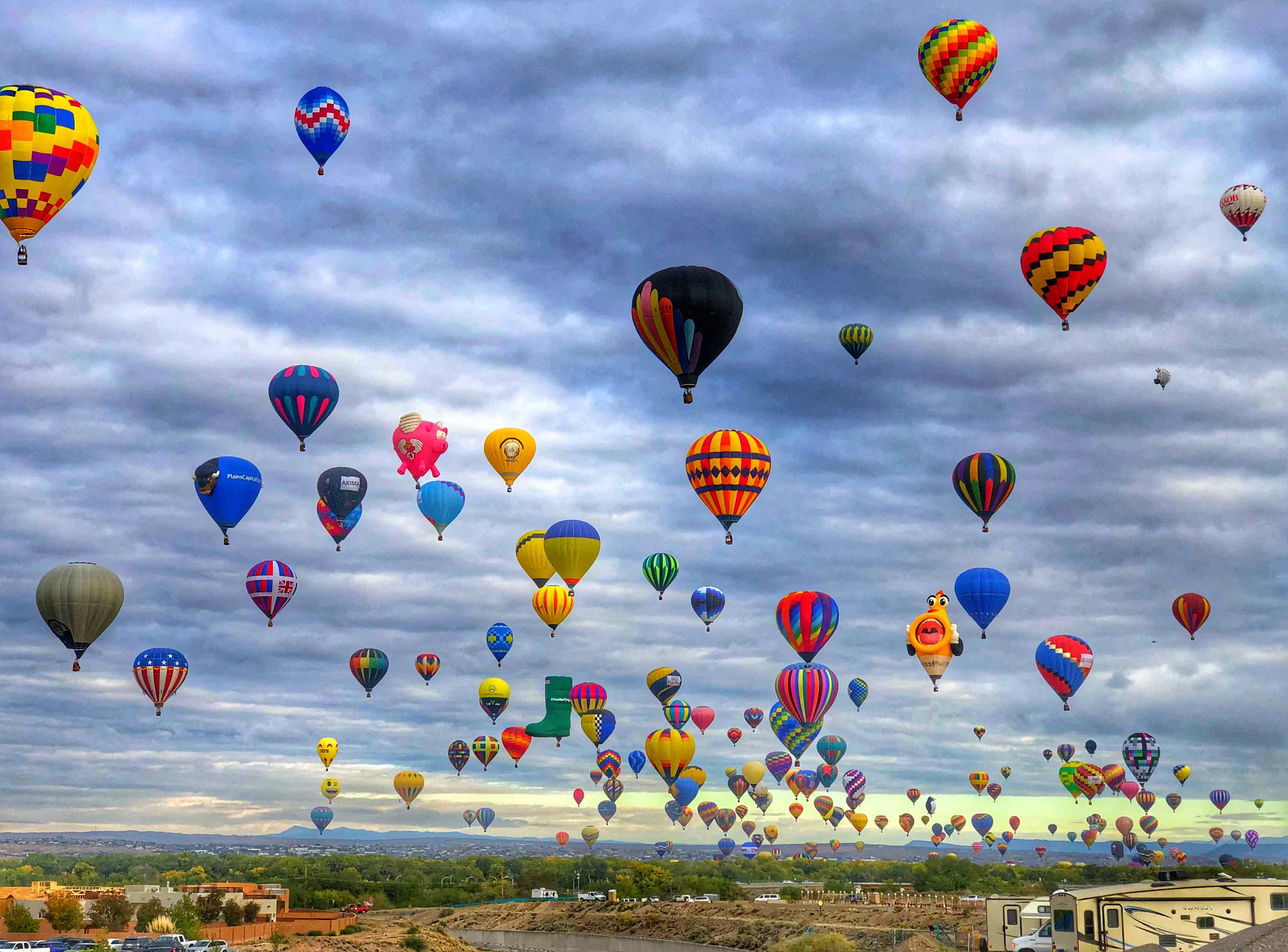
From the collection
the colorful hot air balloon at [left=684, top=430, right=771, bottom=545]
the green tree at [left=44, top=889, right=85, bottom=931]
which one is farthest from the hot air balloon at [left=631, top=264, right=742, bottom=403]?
the green tree at [left=44, top=889, right=85, bottom=931]

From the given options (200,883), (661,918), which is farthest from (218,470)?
(200,883)

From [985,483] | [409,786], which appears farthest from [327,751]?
[985,483]

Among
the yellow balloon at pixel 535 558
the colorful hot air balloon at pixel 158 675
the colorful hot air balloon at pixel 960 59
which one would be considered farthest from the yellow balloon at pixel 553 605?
the colorful hot air balloon at pixel 960 59

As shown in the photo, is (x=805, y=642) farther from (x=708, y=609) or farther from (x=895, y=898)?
(x=895, y=898)

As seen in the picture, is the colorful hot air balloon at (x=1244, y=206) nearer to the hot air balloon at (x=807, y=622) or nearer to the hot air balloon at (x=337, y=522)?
the hot air balloon at (x=807, y=622)

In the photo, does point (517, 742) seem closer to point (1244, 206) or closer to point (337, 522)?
point (337, 522)

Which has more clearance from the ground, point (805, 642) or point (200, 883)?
point (805, 642)
